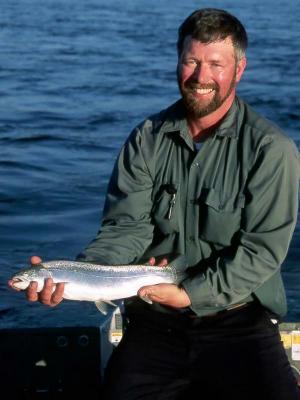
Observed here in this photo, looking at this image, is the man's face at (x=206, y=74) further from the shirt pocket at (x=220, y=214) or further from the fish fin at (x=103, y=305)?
the fish fin at (x=103, y=305)

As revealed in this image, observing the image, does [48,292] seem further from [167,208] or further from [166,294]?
[167,208]

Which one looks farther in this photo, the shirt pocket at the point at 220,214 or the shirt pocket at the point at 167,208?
the shirt pocket at the point at 167,208

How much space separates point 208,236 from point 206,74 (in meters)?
0.80

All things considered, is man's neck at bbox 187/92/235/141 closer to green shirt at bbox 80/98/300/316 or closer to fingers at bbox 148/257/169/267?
green shirt at bbox 80/98/300/316

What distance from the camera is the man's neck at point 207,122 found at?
16.9 ft

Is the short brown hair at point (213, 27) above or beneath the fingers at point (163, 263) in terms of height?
above

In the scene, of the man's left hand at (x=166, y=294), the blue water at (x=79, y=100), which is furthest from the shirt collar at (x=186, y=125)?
the blue water at (x=79, y=100)

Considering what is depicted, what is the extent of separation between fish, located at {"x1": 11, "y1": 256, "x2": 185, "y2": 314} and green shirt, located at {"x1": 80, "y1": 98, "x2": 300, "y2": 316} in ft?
0.39

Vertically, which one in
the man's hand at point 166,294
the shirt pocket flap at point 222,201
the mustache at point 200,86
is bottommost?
the man's hand at point 166,294

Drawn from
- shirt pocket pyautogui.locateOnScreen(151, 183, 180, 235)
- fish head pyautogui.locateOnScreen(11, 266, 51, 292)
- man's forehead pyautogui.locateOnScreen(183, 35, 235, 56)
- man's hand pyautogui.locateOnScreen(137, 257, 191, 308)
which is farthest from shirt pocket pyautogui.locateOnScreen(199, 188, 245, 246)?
fish head pyautogui.locateOnScreen(11, 266, 51, 292)

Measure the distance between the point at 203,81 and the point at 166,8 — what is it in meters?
35.3

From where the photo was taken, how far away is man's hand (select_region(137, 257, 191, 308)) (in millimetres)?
4891

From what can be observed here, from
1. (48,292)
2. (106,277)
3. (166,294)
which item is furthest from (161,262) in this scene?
(48,292)

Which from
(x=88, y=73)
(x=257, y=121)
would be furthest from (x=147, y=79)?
(x=257, y=121)
